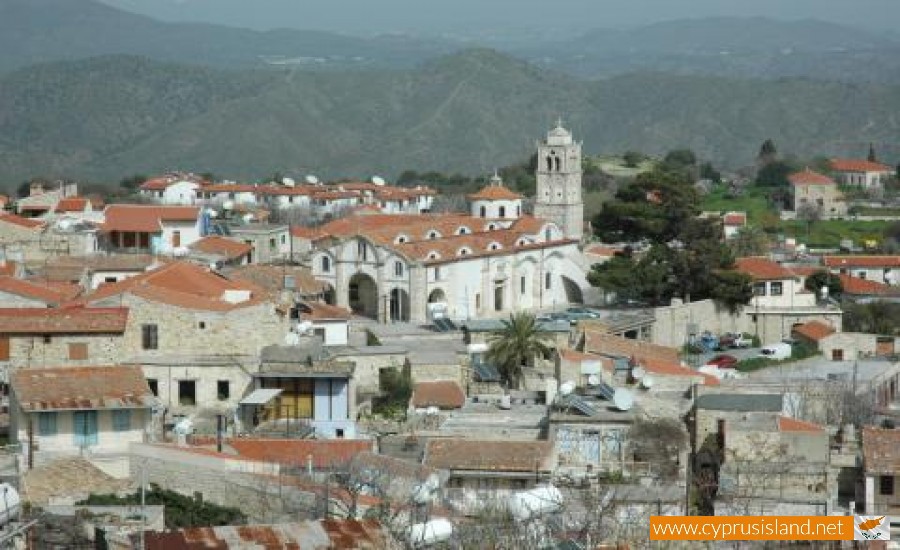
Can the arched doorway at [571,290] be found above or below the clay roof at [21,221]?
below

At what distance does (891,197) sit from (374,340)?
4945cm

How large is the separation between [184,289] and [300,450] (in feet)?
→ 26.6

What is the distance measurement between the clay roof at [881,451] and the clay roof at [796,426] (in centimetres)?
91

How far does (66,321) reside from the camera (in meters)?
27.9

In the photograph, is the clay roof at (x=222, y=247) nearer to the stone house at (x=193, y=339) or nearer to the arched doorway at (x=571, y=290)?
the arched doorway at (x=571, y=290)

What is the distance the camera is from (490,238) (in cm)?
4566

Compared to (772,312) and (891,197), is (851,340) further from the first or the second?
(891,197)

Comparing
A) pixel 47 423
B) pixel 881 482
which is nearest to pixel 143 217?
pixel 47 423

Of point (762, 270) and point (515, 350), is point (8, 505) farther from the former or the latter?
point (762, 270)

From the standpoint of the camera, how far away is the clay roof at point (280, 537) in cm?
1602

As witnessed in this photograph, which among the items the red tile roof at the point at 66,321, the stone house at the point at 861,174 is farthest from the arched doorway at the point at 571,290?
the stone house at the point at 861,174

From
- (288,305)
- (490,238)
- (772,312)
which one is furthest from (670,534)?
(490,238)

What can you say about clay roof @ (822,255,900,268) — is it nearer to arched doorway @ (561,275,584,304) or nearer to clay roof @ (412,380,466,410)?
arched doorway @ (561,275,584,304)

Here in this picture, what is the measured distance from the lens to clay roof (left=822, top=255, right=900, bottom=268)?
2034 inches
